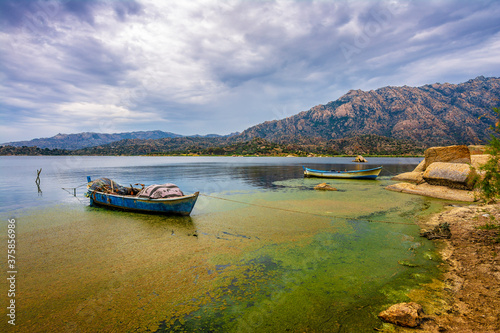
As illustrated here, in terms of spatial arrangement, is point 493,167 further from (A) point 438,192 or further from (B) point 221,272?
(A) point 438,192

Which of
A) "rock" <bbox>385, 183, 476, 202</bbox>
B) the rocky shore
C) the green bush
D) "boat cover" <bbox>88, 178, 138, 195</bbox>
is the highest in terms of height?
the green bush

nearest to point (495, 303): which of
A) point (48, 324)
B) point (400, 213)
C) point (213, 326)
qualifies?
point (213, 326)

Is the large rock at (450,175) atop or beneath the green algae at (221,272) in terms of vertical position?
atop

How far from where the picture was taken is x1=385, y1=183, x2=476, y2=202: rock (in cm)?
2133

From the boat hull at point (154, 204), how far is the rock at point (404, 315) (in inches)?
528

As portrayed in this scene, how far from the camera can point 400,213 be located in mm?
17578

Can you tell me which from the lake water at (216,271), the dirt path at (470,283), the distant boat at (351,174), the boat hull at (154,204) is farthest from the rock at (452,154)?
the boat hull at (154,204)

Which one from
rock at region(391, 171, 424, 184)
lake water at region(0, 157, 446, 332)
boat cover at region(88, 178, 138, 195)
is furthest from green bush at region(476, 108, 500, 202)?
rock at region(391, 171, 424, 184)

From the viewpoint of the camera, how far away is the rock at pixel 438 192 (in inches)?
840

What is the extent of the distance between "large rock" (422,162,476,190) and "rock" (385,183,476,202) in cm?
58

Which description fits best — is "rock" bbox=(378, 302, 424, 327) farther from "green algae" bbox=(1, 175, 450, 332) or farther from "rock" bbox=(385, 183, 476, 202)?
"rock" bbox=(385, 183, 476, 202)

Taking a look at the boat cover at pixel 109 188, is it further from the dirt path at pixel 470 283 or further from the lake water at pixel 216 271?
the dirt path at pixel 470 283

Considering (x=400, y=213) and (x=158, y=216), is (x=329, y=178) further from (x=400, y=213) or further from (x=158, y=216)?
(x=158, y=216)

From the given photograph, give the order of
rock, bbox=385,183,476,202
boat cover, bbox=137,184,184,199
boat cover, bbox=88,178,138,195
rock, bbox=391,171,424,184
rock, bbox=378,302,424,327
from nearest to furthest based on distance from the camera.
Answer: rock, bbox=378,302,424,327 → boat cover, bbox=137,184,184,199 → rock, bbox=385,183,476,202 → boat cover, bbox=88,178,138,195 → rock, bbox=391,171,424,184
